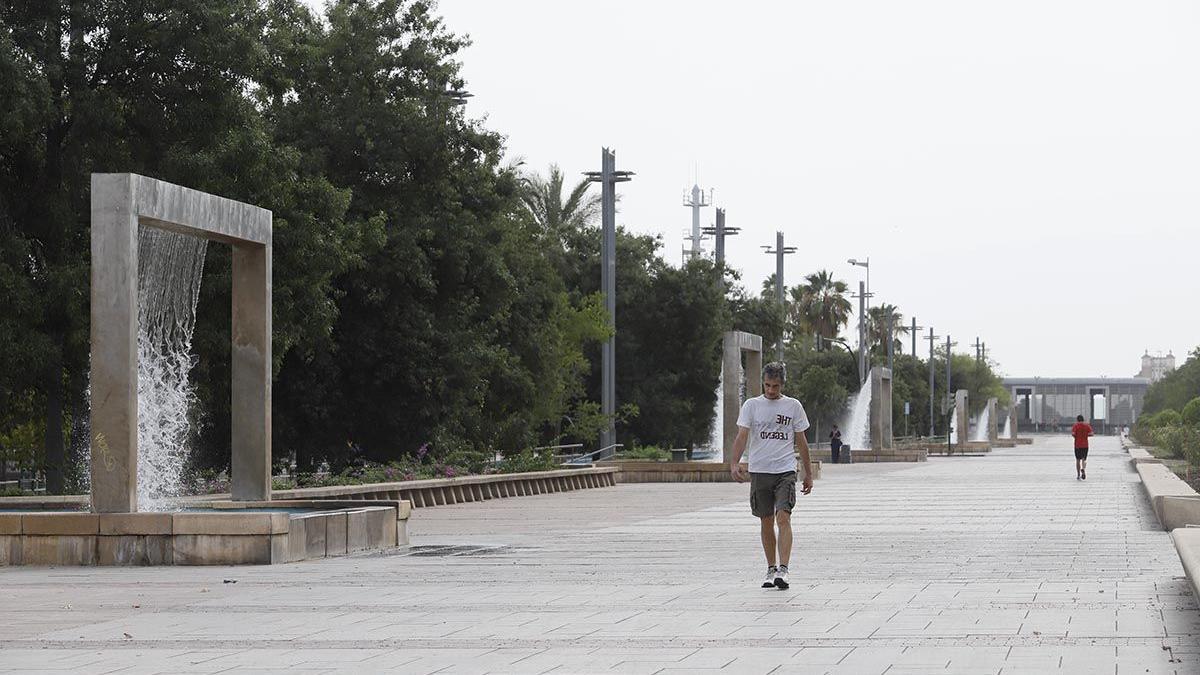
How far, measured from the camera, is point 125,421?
15.6 m

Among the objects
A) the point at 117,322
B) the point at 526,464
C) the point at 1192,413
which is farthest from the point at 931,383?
the point at 117,322

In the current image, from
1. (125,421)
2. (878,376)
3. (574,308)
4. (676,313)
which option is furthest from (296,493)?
(878,376)

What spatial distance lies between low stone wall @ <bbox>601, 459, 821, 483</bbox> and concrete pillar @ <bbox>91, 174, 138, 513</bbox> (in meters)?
24.5

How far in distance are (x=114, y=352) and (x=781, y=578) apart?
21.5 feet

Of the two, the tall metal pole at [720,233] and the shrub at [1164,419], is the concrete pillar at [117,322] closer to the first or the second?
the tall metal pole at [720,233]

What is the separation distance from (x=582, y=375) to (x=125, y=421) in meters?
41.4

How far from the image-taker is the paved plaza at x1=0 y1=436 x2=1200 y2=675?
347 inches

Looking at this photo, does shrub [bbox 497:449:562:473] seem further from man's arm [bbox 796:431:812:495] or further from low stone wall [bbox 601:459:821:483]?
man's arm [bbox 796:431:812:495]

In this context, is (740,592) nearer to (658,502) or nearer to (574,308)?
(658,502)

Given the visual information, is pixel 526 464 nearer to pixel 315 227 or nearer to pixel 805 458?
pixel 315 227

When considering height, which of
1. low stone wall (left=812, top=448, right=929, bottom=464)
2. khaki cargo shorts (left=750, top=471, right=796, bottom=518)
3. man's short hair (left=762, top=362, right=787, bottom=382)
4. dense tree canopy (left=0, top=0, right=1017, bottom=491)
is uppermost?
dense tree canopy (left=0, top=0, right=1017, bottom=491)

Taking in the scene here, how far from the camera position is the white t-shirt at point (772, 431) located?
500 inches

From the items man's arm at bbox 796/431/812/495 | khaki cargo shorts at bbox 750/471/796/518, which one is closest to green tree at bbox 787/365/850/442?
man's arm at bbox 796/431/812/495

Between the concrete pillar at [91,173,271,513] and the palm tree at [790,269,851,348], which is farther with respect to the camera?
the palm tree at [790,269,851,348]
